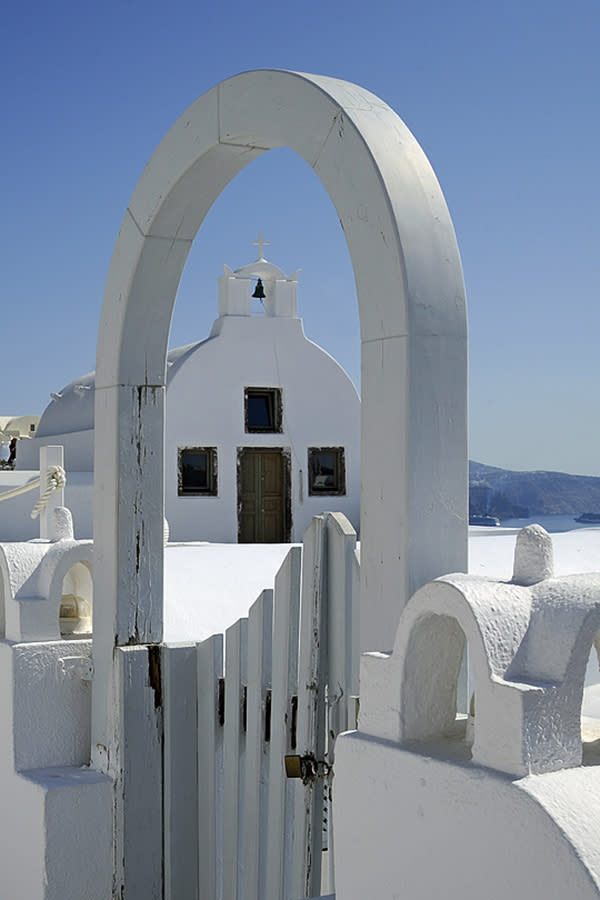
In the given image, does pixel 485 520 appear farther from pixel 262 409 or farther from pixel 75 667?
pixel 75 667

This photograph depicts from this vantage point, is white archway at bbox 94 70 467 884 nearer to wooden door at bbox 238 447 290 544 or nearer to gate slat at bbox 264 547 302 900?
gate slat at bbox 264 547 302 900

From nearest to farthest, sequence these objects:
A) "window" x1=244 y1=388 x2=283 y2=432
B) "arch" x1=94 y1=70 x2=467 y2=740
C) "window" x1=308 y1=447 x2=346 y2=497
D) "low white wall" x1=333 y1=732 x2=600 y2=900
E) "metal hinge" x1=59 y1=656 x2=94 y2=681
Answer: "low white wall" x1=333 y1=732 x2=600 y2=900
"arch" x1=94 y1=70 x2=467 y2=740
"metal hinge" x1=59 y1=656 x2=94 y2=681
"window" x1=244 y1=388 x2=283 y2=432
"window" x1=308 y1=447 x2=346 y2=497

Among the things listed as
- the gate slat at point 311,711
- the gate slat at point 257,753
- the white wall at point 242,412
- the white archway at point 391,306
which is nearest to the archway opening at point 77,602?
the gate slat at point 257,753

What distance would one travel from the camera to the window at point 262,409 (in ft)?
54.9

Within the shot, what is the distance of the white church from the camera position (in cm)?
1631

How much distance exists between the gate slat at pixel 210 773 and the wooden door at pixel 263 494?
41.1ft

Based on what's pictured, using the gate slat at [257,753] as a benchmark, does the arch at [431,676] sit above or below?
above

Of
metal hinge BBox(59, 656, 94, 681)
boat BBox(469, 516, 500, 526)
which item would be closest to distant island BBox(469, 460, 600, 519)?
boat BBox(469, 516, 500, 526)

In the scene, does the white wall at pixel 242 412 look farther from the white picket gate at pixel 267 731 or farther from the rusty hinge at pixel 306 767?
the rusty hinge at pixel 306 767

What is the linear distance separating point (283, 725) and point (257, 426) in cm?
1332

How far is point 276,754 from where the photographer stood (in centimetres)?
361

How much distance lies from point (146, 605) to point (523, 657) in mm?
2282

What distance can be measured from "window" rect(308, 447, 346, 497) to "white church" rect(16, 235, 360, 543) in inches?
0.6

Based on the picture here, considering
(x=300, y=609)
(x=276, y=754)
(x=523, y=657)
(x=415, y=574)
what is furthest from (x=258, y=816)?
(x=523, y=657)
